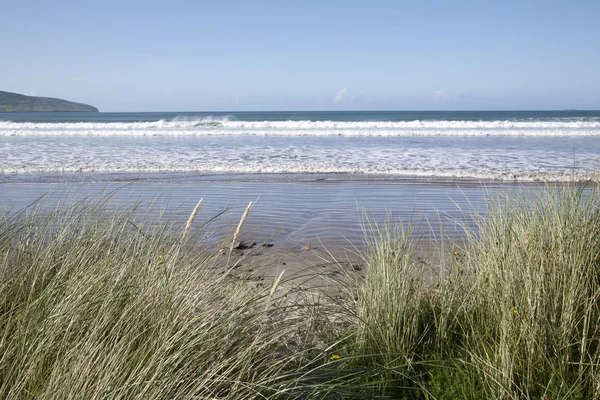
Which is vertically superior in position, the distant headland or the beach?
the distant headland

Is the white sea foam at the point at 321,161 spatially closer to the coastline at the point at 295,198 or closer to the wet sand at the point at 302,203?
the coastline at the point at 295,198

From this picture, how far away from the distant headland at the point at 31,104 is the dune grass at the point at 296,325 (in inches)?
3887

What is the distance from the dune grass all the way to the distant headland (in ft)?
324

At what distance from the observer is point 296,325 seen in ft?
8.96

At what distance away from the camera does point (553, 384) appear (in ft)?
8.77

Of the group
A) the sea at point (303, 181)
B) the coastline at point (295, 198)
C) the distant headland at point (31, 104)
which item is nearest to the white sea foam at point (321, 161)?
the sea at point (303, 181)

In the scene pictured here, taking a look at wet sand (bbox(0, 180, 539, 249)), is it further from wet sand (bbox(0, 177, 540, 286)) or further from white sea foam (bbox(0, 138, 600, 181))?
white sea foam (bbox(0, 138, 600, 181))

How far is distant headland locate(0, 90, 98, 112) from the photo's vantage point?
94.0m

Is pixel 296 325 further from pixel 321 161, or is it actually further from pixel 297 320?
pixel 321 161

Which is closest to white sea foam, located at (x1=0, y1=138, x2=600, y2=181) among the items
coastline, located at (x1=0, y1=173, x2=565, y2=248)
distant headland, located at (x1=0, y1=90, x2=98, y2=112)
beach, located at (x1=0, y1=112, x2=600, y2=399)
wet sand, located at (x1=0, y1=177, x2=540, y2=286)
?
coastline, located at (x1=0, y1=173, x2=565, y2=248)

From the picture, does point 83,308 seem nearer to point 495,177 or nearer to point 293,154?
point 495,177

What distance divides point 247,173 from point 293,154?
5.33 metres

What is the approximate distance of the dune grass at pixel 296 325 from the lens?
2.21 meters

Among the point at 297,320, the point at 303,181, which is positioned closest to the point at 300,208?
the point at 303,181
